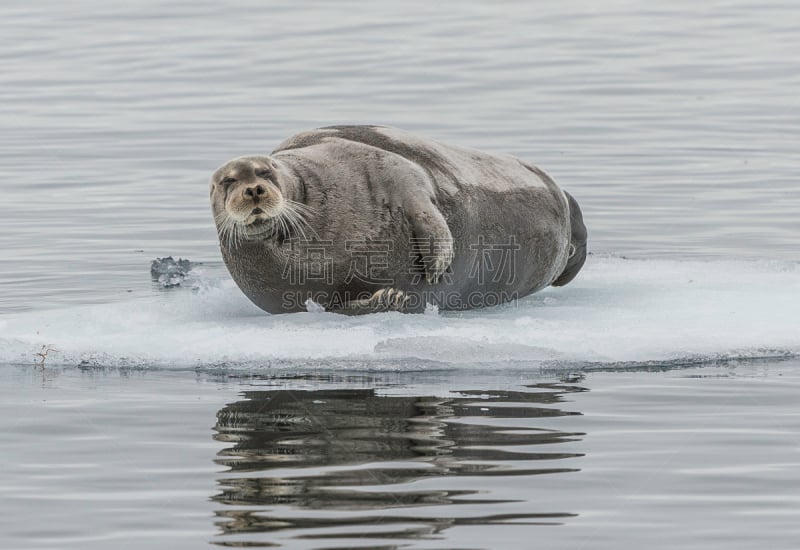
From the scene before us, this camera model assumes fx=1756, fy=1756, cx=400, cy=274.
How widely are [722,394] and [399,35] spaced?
2457 cm

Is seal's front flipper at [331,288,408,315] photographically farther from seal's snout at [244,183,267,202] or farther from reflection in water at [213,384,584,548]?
reflection in water at [213,384,584,548]

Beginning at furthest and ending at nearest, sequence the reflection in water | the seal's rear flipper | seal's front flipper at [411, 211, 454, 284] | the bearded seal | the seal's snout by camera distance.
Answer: the seal's rear flipper < seal's front flipper at [411, 211, 454, 284] < the bearded seal < the seal's snout < the reflection in water

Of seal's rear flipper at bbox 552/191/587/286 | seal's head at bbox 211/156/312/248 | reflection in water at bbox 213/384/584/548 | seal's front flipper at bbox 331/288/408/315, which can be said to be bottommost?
reflection in water at bbox 213/384/584/548

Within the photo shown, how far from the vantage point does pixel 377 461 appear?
6848 millimetres

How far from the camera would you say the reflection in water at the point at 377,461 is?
19.9ft

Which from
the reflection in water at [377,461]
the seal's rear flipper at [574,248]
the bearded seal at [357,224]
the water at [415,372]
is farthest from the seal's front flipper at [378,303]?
the seal's rear flipper at [574,248]

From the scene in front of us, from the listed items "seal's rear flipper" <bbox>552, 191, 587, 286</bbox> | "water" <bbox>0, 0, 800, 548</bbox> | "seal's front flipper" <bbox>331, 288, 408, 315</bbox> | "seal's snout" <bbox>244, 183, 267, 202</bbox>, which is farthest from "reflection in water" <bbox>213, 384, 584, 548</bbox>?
"seal's rear flipper" <bbox>552, 191, 587, 286</bbox>

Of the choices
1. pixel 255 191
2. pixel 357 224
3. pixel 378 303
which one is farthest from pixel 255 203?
pixel 378 303

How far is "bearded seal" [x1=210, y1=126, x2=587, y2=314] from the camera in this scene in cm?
965

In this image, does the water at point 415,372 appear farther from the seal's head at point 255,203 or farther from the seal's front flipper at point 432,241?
the seal's head at point 255,203

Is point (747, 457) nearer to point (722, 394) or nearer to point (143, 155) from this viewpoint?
point (722, 394)

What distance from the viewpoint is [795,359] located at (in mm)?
8992

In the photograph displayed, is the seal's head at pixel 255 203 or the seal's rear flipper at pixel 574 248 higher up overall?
the seal's head at pixel 255 203

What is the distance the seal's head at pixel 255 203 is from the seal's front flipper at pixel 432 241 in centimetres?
63
